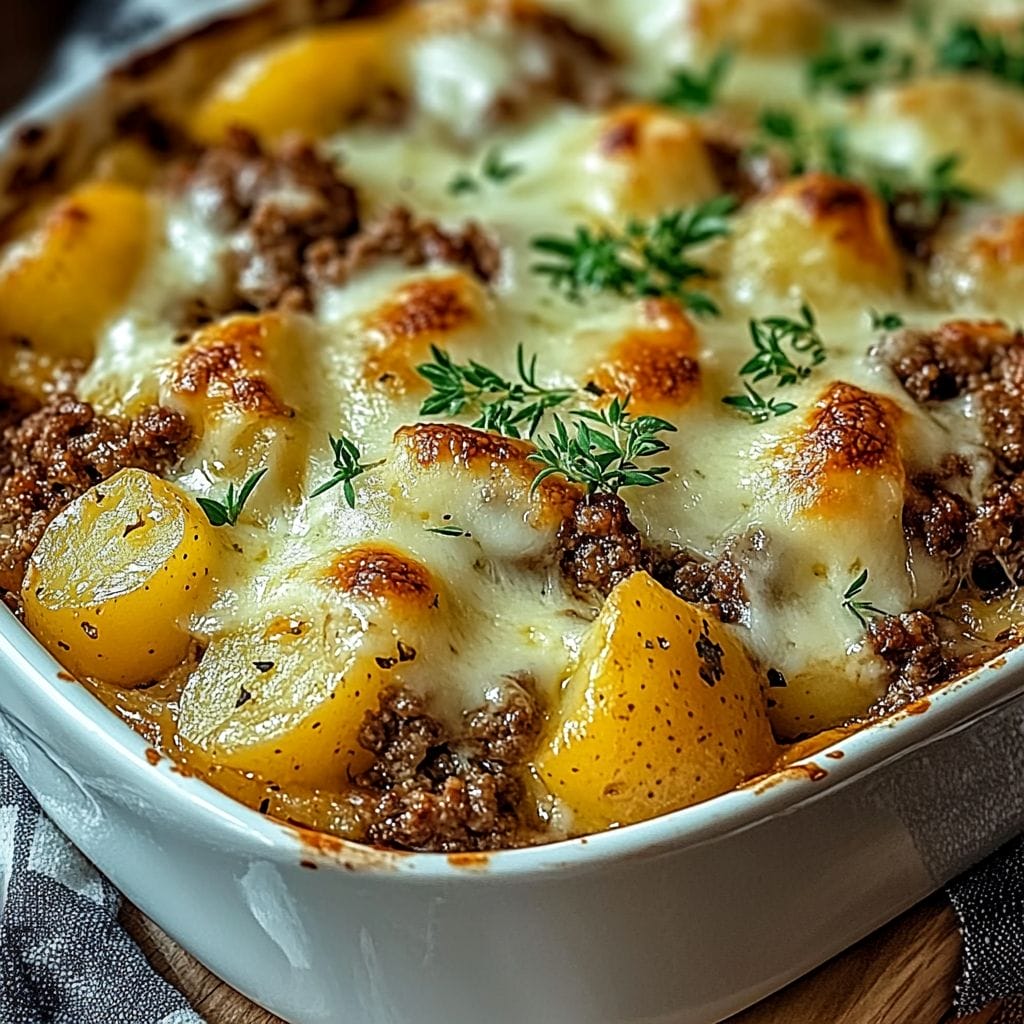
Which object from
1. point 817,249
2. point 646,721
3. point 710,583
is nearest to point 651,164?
point 817,249

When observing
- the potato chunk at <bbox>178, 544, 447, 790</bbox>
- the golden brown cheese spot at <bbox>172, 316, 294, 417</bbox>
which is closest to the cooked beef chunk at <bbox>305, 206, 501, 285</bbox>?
the golden brown cheese spot at <bbox>172, 316, 294, 417</bbox>

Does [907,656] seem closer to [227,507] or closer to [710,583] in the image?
[710,583]

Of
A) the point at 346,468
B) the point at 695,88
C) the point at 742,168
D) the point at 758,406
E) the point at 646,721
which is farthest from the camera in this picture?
the point at 695,88

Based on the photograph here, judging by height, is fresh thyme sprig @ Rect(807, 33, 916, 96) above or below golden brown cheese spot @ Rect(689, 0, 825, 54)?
below

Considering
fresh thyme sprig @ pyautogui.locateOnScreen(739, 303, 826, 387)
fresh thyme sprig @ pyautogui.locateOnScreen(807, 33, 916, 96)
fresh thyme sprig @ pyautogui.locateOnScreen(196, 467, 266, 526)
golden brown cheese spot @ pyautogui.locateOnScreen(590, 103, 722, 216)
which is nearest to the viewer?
fresh thyme sprig @ pyautogui.locateOnScreen(196, 467, 266, 526)

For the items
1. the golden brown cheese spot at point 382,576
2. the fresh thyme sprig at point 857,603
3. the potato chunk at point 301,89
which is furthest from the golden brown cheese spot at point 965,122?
the golden brown cheese spot at point 382,576

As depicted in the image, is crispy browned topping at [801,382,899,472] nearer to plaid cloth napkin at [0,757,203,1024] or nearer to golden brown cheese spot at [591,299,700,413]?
golden brown cheese spot at [591,299,700,413]

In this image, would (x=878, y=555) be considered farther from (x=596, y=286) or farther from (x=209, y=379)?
(x=209, y=379)
